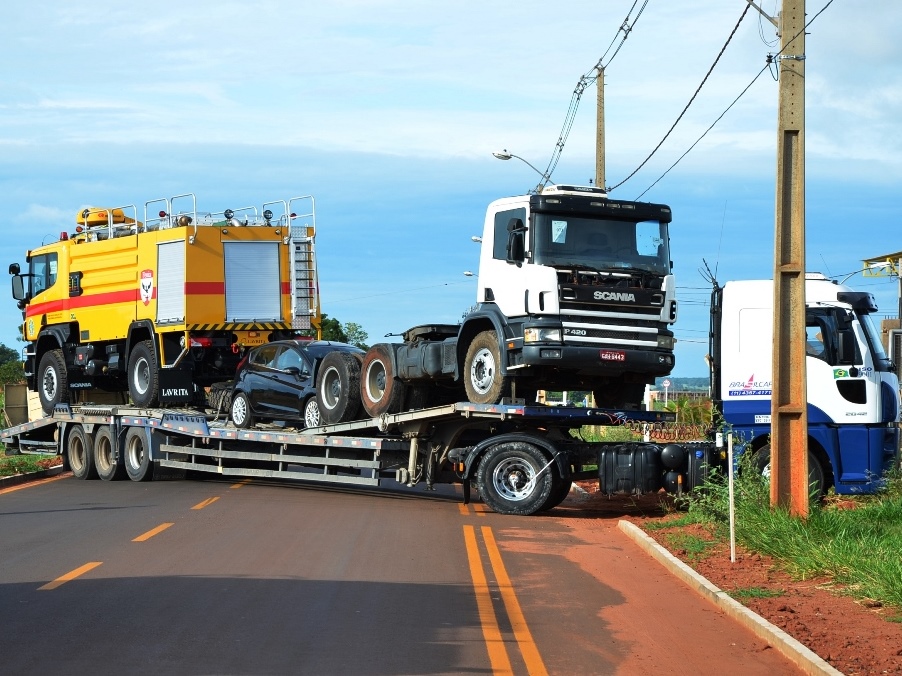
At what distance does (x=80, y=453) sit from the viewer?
88.6 feet

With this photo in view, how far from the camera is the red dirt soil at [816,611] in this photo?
8.32 m

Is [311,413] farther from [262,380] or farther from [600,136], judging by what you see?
[600,136]

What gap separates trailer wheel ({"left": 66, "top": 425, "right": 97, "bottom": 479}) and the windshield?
13.1 meters

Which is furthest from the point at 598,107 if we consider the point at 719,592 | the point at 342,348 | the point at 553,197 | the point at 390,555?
the point at 719,592

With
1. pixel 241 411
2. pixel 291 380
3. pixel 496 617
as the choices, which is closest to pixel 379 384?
pixel 291 380

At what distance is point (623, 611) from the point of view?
33.4 feet

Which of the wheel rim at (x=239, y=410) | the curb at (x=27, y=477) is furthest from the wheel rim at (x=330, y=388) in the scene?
the curb at (x=27, y=477)

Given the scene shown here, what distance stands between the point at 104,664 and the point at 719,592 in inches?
200

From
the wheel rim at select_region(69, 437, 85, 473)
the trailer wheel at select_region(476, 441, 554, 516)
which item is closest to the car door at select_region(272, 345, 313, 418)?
the trailer wheel at select_region(476, 441, 554, 516)

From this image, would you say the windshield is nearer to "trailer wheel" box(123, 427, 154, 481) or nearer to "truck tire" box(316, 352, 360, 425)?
"truck tire" box(316, 352, 360, 425)

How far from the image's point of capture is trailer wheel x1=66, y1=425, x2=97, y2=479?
2634 centimetres

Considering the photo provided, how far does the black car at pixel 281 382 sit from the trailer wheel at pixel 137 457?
2.59 metres

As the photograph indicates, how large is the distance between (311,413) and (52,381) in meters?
9.26

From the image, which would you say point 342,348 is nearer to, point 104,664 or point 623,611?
point 623,611
